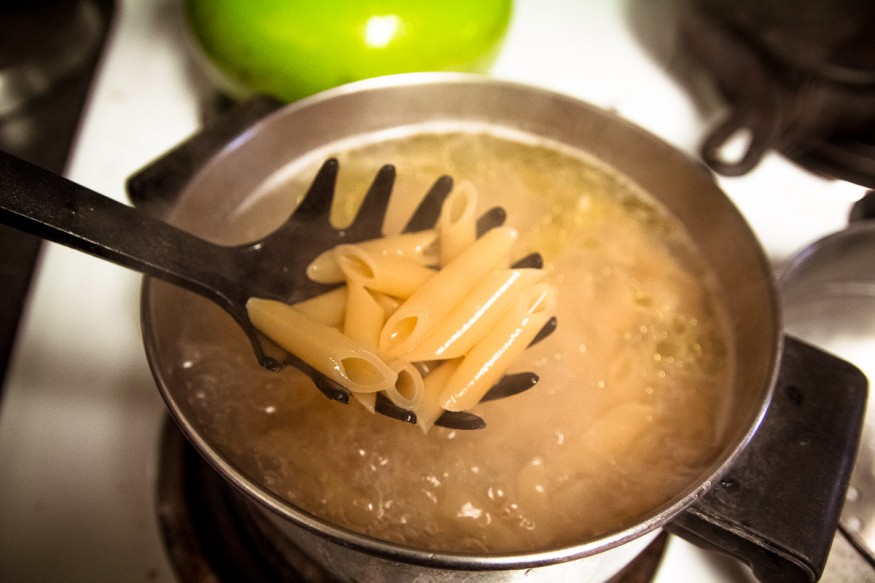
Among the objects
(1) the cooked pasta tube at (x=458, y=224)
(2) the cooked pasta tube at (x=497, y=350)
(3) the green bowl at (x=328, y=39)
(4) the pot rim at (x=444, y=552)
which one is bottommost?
(4) the pot rim at (x=444, y=552)

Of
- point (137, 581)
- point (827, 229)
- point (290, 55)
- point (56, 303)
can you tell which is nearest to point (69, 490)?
point (137, 581)

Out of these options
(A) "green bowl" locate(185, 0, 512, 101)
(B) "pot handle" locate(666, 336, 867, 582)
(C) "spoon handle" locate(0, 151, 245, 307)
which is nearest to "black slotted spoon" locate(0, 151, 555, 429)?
(C) "spoon handle" locate(0, 151, 245, 307)

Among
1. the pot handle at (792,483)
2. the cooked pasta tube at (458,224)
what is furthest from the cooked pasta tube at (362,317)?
the pot handle at (792,483)

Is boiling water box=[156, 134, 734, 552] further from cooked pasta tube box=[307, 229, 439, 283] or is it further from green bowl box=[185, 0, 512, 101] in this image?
green bowl box=[185, 0, 512, 101]

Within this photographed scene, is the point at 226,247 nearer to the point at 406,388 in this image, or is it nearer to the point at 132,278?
the point at 406,388

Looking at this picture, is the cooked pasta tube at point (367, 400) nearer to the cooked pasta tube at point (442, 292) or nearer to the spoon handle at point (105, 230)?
the cooked pasta tube at point (442, 292)

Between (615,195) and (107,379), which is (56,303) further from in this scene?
(615,195)

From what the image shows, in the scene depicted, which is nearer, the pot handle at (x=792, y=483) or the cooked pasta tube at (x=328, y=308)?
the pot handle at (x=792, y=483)
